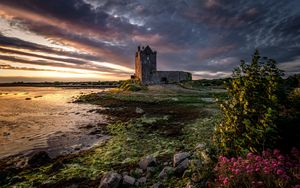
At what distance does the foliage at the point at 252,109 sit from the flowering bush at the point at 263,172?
574 mm

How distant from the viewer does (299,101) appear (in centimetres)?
581

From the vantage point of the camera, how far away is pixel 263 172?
15.0 feet

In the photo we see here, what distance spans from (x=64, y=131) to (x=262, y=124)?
16.3 metres

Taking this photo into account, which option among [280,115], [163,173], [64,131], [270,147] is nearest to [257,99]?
[280,115]

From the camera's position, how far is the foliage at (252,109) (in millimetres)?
5684

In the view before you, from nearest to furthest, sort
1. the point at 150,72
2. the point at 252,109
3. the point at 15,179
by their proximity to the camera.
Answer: the point at 252,109, the point at 15,179, the point at 150,72

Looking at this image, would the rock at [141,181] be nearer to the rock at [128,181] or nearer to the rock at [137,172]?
the rock at [128,181]

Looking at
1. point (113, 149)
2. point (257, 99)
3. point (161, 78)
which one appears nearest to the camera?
point (257, 99)

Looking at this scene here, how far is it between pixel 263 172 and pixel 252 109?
1.98 metres

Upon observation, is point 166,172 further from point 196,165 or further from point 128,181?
point 128,181

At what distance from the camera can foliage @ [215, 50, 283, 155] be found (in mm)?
5684

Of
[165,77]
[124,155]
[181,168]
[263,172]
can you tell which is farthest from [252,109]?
[165,77]

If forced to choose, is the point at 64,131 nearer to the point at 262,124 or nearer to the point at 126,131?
the point at 126,131

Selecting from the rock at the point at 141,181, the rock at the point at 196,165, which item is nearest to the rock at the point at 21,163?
the rock at the point at 141,181
